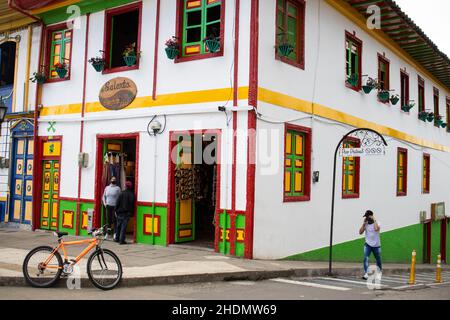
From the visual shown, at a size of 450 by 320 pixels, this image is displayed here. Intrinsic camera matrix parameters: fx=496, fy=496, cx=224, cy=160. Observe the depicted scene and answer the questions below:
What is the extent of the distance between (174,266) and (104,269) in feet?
6.12

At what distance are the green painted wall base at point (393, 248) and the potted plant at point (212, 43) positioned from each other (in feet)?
16.4

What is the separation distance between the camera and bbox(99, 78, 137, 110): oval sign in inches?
498

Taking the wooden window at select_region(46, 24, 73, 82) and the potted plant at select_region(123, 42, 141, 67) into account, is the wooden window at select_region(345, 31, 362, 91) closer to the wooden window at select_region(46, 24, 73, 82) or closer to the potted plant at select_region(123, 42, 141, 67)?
the potted plant at select_region(123, 42, 141, 67)

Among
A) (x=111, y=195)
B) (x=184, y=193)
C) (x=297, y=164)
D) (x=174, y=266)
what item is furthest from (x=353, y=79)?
(x=174, y=266)

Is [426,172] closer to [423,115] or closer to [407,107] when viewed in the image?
[423,115]

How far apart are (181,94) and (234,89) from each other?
1478mm

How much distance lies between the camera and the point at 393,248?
57.5 feet

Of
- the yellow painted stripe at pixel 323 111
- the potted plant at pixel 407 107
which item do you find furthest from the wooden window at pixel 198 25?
the potted plant at pixel 407 107

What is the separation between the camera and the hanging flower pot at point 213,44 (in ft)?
35.7

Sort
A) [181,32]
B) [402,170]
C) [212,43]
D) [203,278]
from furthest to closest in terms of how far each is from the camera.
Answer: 1. [402,170]
2. [181,32]
3. [212,43]
4. [203,278]

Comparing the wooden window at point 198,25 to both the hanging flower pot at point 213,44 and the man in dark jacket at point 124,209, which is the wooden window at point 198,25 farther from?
the man in dark jacket at point 124,209

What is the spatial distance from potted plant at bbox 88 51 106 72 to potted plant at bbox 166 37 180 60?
238 centimetres
